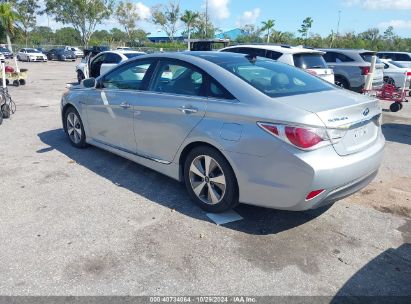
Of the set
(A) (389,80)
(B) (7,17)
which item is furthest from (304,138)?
(B) (7,17)

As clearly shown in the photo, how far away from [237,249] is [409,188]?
2797mm

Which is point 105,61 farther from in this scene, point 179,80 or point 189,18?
Result: point 189,18

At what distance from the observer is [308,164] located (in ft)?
10.1

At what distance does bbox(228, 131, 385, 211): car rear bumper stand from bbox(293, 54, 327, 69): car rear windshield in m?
6.29

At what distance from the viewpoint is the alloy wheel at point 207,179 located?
3.73 m

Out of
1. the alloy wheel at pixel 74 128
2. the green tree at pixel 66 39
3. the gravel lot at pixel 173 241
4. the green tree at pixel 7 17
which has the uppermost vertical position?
the green tree at pixel 7 17

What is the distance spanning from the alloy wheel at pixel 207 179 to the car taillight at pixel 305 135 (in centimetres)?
77

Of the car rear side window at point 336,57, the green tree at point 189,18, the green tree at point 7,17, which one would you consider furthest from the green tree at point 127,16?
the car rear side window at point 336,57

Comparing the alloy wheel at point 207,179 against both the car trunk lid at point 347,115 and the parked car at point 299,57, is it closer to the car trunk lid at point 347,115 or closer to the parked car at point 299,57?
the car trunk lid at point 347,115

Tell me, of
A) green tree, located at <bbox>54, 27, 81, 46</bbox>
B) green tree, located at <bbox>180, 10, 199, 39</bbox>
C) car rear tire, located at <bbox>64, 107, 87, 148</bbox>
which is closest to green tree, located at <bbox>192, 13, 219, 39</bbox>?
green tree, located at <bbox>180, 10, 199, 39</bbox>

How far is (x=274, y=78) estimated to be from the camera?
3971 mm

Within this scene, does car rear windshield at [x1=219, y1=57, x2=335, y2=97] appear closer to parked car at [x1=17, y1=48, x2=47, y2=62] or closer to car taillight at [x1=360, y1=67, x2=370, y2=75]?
car taillight at [x1=360, y1=67, x2=370, y2=75]

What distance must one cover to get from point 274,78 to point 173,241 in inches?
77.6

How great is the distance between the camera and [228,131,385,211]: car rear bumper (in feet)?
10.2
